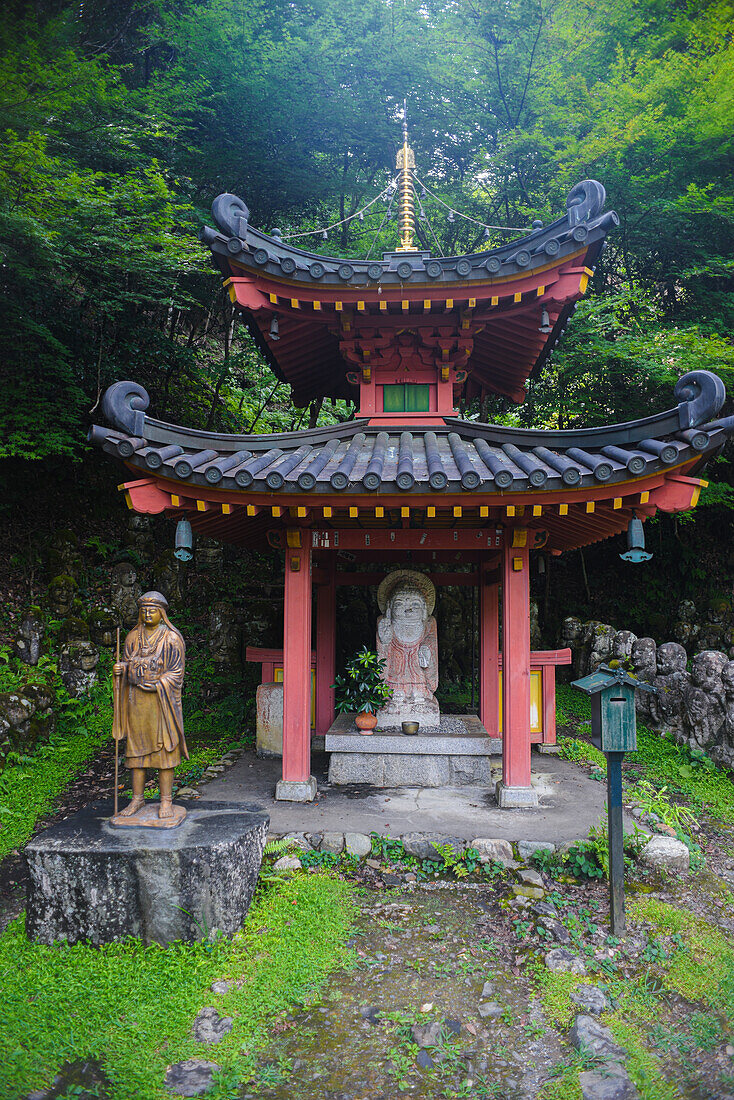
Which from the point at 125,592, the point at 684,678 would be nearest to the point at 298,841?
the point at 684,678

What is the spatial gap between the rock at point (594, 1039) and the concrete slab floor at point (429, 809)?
2022 mm

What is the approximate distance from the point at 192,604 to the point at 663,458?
10.9m

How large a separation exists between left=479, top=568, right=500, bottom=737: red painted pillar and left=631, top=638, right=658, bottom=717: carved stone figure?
3264 mm

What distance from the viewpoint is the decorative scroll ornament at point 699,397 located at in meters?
5.21

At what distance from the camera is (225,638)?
12.4 m

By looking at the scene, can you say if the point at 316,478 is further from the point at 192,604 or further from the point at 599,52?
the point at 599,52

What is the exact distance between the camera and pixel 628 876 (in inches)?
213

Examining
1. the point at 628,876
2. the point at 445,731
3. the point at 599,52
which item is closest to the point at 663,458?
the point at 628,876

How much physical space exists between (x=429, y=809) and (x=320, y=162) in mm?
14878

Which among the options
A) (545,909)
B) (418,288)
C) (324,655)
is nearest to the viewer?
(545,909)

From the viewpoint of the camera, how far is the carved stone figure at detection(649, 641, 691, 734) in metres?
9.70

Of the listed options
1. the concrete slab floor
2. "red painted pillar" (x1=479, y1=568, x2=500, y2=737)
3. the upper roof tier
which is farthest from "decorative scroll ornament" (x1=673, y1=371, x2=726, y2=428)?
the concrete slab floor

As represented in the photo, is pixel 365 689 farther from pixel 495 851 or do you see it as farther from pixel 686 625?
pixel 686 625

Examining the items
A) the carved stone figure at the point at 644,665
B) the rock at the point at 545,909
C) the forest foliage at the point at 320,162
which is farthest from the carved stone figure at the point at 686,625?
the rock at the point at 545,909
